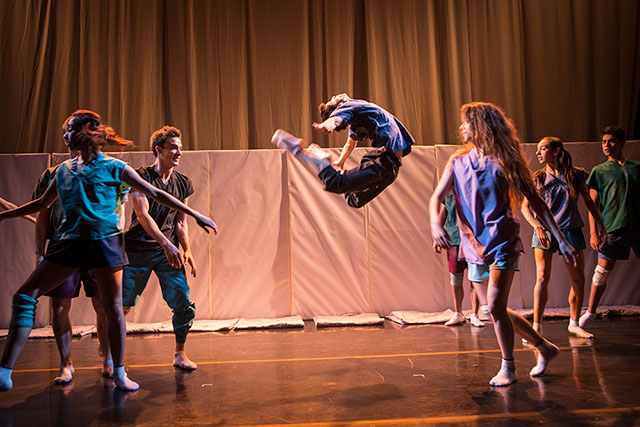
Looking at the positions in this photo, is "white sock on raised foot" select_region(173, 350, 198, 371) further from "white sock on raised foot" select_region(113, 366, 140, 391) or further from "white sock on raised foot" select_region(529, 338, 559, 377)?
"white sock on raised foot" select_region(529, 338, 559, 377)

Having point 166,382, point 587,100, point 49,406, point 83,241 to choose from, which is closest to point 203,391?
point 166,382

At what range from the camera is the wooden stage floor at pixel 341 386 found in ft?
8.98

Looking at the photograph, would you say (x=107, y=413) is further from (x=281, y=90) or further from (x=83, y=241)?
(x=281, y=90)

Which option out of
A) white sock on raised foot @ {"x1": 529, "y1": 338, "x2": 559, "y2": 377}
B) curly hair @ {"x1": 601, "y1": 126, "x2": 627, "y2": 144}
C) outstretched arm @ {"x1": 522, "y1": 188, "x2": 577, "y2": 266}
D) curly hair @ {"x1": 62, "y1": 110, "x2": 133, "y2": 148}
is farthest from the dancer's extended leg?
curly hair @ {"x1": 601, "y1": 126, "x2": 627, "y2": 144}

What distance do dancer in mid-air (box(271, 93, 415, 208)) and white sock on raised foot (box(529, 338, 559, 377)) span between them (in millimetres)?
1444

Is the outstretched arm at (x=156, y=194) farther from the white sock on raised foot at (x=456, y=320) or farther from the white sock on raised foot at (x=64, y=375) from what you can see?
the white sock on raised foot at (x=456, y=320)

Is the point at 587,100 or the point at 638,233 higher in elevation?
the point at 587,100

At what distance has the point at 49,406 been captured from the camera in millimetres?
3047

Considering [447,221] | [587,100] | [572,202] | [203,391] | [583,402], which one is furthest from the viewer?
[587,100]

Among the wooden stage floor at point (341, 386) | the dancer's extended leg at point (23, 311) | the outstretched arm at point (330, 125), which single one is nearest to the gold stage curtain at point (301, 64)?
the wooden stage floor at point (341, 386)

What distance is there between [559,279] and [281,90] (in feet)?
14.0

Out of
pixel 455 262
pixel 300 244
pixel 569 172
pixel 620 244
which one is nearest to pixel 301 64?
pixel 300 244

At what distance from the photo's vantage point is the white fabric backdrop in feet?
20.2

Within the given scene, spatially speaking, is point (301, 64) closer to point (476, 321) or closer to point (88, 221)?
point (476, 321)
